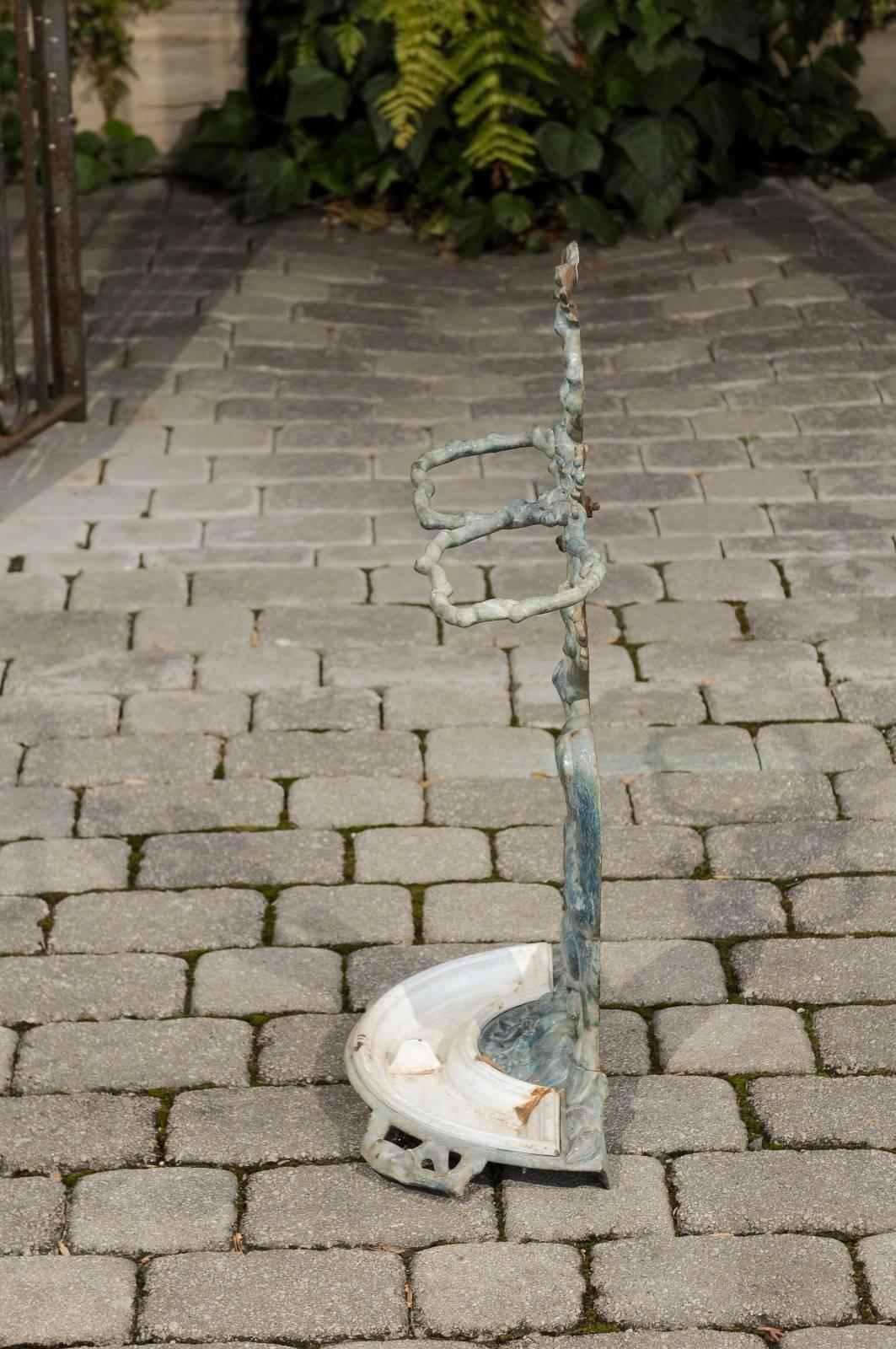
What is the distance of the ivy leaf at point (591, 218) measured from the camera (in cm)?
779

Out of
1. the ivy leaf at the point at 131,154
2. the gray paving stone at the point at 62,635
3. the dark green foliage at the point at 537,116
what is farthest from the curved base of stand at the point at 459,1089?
the ivy leaf at the point at 131,154

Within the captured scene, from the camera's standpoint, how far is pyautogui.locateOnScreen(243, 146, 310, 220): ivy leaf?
26.3 ft

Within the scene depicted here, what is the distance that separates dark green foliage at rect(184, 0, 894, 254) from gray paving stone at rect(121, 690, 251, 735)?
3557mm

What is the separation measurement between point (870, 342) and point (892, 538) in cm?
155

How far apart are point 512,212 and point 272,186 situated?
1.10m

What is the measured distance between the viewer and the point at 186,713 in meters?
4.77

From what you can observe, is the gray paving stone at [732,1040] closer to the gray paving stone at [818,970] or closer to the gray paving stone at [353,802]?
the gray paving stone at [818,970]

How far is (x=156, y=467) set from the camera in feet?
19.9

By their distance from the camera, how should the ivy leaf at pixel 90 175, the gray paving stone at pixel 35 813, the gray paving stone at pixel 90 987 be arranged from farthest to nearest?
1. the ivy leaf at pixel 90 175
2. the gray paving stone at pixel 35 813
3. the gray paving stone at pixel 90 987

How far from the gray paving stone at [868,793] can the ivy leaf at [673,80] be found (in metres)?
4.18

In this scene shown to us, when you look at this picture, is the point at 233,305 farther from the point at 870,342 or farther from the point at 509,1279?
the point at 509,1279

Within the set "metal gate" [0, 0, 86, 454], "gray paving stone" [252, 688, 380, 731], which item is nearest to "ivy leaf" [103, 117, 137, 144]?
"metal gate" [0, 0, 86, 454]

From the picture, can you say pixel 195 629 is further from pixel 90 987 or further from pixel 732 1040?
pixel 732 1040

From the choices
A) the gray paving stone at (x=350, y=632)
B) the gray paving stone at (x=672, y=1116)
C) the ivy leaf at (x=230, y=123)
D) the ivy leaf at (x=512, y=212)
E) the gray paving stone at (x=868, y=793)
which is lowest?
the gray paving stone at (x=672, y=1116)
